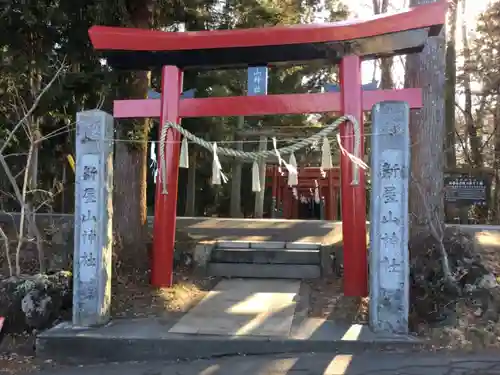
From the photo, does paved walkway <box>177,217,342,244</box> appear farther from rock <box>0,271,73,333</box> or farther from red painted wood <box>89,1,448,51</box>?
red painted wood <box>89,1,448,51</box>

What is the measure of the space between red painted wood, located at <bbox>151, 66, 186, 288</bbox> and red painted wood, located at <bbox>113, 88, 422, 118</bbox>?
6.5 inches

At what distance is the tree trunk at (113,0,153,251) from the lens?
30.1 feet

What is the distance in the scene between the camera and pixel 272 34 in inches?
301

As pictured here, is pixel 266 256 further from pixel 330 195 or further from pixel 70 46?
pixel 330 195

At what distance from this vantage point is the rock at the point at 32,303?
21.9 ft

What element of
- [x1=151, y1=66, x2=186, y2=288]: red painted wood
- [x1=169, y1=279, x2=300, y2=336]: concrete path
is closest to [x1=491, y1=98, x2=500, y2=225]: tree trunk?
[x1=169, y1=279, x2=300, y2=336]: concrete path

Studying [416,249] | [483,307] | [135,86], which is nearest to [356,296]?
[416,249]

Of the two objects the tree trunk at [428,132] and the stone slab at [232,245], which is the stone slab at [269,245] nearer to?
the stone slab at [232,245]

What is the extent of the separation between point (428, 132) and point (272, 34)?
3086mm

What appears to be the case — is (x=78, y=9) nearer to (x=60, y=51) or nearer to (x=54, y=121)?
(x=60, y=51)

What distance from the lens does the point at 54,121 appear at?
12281 millimetres

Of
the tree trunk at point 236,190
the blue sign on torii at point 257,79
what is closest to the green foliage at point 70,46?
the blue sign on torii at point 257,79

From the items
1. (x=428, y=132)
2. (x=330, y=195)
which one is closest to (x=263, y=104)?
(x=428, y=132)

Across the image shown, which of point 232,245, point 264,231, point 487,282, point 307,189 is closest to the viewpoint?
point 487,282
